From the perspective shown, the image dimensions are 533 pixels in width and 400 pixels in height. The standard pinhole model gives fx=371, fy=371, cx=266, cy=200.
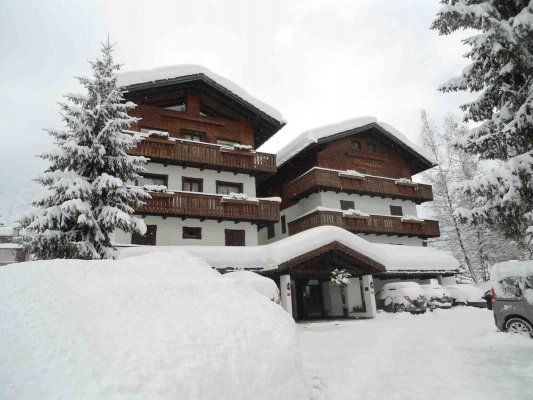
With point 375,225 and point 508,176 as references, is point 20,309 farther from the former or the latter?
point 375,225

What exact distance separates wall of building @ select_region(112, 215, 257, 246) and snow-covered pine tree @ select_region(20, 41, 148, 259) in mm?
5423

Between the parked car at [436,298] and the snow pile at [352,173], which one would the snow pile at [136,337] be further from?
the snow pile at [352,173]

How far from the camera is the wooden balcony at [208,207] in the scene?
1892cm

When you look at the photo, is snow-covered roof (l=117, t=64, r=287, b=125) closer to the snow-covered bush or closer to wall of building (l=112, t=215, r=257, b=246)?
wall of building (l=112, t=215, r=257, b=246)

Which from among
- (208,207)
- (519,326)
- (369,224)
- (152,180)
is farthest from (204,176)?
(519,326)

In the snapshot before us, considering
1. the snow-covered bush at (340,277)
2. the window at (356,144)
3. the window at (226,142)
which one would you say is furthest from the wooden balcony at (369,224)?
the window at (226,142)

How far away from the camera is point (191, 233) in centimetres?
2073

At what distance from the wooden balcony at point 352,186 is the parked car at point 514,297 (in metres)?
14.3

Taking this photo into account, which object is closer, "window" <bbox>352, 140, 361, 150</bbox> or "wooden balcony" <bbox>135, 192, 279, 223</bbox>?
"wooden balcony" <bbox>135, 192, 279, 223</bbox>

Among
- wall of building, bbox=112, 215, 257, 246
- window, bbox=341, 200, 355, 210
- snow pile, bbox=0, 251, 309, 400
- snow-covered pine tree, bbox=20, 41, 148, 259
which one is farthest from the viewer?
window, bbox=341, 200, 355, 210

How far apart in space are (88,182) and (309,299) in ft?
51.2

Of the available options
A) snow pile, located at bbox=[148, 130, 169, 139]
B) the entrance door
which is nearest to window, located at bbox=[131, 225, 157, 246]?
snow pile, located at bbox=[148, 130, 169, 139]

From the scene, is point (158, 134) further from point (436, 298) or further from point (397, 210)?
point (397, 210)

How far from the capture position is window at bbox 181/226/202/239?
809 inches
